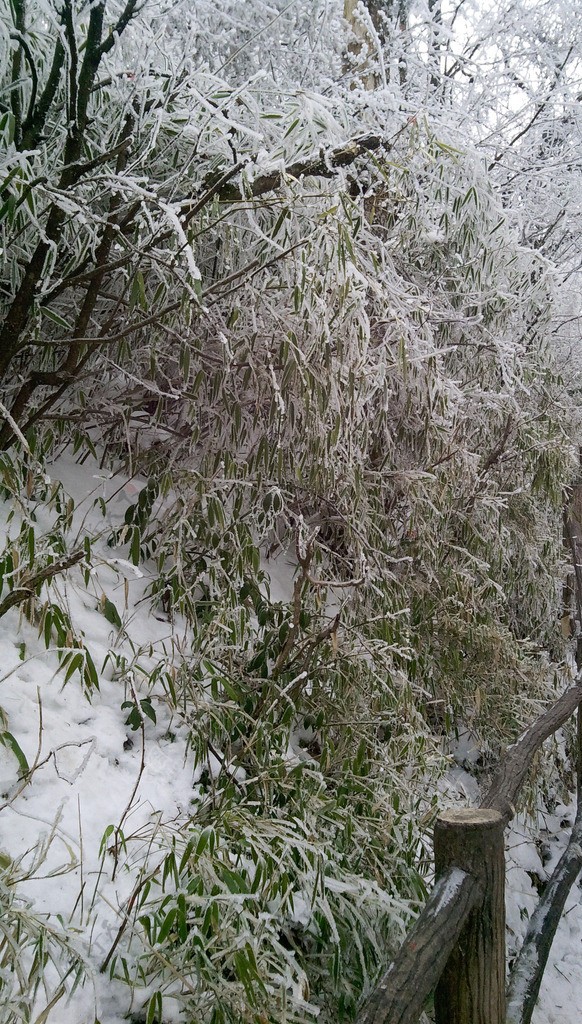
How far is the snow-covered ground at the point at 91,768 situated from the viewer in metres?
1.32

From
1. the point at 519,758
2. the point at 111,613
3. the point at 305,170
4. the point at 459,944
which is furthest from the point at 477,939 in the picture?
Answer: the point at 305,170

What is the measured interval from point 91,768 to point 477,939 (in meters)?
0.98

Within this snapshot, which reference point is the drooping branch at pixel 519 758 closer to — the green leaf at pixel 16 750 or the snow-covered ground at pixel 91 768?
the snow-covered ground at pixel 91 768

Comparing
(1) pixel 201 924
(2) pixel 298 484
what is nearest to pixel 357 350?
(2) pixel 298 484

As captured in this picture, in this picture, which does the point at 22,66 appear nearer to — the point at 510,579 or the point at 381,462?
the point at 381,462

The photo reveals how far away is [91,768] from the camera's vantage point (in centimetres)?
167

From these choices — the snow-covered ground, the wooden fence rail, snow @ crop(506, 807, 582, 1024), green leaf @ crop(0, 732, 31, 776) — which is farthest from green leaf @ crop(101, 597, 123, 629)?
snow @ crop(506, 807, 582, 1024)

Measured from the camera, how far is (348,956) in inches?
61.7

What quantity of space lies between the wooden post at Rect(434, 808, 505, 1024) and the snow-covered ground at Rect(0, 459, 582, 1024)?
0.57m

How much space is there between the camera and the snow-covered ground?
4.34 feet

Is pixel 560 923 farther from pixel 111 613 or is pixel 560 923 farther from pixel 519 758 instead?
pixel 111 613

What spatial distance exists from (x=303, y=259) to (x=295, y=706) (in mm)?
1425

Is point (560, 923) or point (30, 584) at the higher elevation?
point (30, 584)

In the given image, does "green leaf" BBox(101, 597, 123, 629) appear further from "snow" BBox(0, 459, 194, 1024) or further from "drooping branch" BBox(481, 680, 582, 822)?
"drooping branch" BBox(481, 680, 582, 822)
